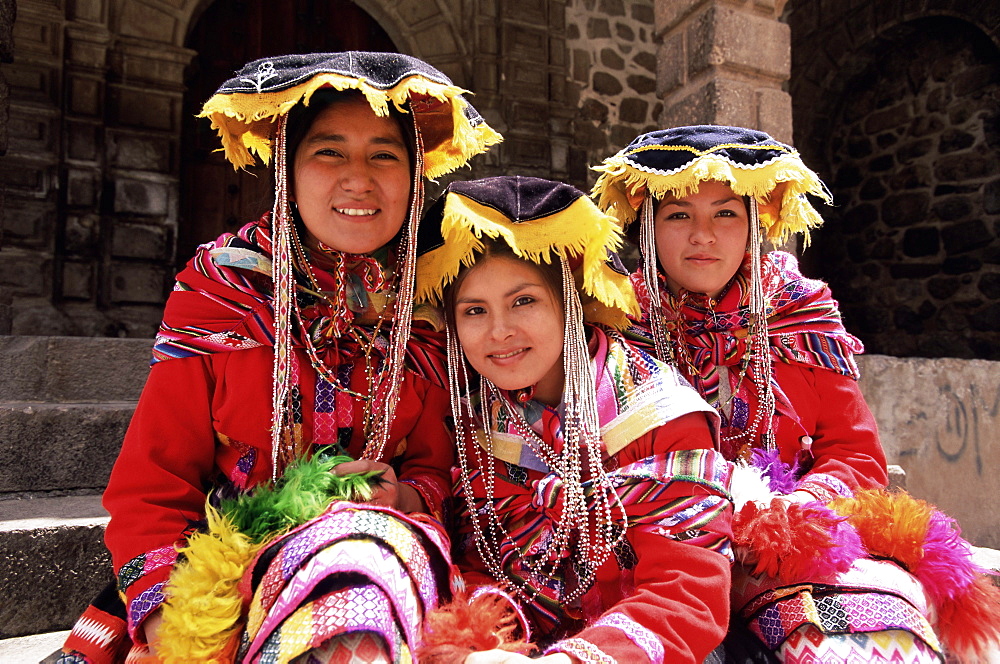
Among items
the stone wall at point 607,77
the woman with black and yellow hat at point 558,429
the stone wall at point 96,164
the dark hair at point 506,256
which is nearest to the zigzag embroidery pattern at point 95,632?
the woman with black and yellow hat at point 558,429

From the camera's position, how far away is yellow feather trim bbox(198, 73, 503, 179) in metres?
1.48

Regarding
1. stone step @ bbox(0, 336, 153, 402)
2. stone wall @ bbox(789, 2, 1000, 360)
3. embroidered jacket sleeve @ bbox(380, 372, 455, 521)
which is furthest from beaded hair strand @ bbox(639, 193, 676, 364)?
stone wall @ bbox(789, 2, 1000, 360)

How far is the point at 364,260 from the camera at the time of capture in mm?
1737

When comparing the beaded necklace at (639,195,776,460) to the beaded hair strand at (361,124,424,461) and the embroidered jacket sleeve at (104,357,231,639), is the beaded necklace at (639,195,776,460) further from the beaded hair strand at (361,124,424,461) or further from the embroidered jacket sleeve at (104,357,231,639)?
the embroidered jacket sleeve at (104,357,231,639)

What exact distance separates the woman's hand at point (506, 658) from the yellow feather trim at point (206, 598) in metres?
0.42

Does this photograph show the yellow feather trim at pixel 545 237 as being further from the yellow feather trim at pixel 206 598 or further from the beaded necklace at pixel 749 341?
the yellow feather trim at pixel 206 598

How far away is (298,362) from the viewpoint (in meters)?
1.66

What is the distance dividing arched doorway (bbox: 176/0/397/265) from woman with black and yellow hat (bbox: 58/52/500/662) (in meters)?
3.84

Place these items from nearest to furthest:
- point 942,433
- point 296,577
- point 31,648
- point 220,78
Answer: point 296,577
point 31,648
point 942,433
point 220,78

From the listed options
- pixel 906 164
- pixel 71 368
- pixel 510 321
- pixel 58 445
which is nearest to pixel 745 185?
pixel 510 321

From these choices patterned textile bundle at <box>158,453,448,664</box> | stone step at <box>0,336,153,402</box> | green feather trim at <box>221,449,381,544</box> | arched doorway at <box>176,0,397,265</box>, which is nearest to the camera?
patterned textile bundle at <box>158,453,448,664</box>

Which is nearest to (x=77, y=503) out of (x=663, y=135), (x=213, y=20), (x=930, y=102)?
(x=663, y=135)

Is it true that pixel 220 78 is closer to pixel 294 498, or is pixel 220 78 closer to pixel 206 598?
pixel 294 498

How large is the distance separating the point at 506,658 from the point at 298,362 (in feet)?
2.83
